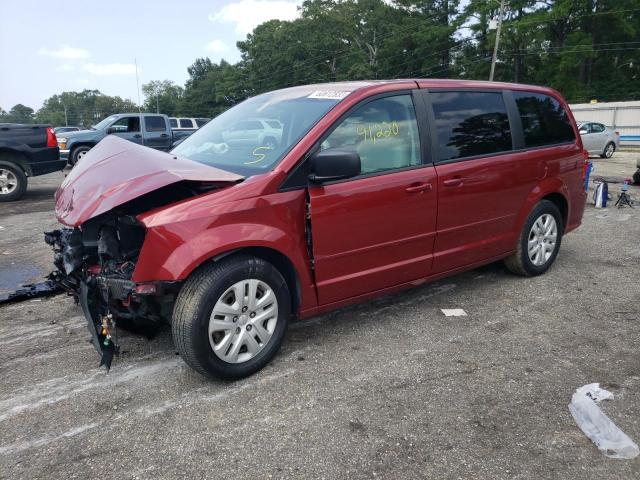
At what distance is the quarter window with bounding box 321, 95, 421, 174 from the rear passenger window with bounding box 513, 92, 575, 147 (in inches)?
55.9

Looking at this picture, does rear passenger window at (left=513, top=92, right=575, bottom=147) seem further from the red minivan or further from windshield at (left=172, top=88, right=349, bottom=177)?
windshield at (left=172, top=88, right=349, bottom=177)

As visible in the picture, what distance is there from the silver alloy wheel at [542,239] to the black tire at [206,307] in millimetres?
2852

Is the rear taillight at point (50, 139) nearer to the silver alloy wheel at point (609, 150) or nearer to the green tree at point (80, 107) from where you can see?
the silver alloy wheel at point (609, 150)

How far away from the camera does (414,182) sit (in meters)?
3.49

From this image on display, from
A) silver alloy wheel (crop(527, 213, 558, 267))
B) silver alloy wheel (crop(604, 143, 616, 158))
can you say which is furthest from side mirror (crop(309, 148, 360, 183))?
silver alloy wheel (crop(604, 143, 616, 158))

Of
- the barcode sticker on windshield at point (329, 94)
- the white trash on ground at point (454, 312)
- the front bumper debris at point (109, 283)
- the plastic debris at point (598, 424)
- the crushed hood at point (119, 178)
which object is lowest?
the plastic debris at point (598, 424)

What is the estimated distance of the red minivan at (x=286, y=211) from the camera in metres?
2.73

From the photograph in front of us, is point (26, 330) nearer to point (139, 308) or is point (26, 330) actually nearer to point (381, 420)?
point (139, 308)

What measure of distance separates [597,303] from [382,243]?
2.14 metres

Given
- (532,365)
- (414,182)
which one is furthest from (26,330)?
(532,365)

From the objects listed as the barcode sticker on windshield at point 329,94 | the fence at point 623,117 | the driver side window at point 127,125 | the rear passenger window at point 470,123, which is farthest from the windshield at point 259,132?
the fence at point 623,117

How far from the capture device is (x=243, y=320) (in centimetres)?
288

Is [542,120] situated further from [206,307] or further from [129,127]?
[129,127]

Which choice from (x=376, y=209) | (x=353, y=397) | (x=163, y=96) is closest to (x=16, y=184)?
(x=376, y=209)
